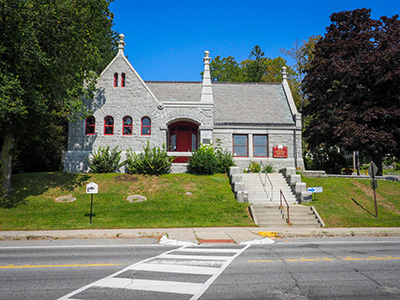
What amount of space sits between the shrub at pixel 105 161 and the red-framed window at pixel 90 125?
205cm

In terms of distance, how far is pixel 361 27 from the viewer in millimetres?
26266

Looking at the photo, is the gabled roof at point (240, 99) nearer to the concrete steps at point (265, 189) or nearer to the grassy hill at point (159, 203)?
the concrete steps at point (265, 189)

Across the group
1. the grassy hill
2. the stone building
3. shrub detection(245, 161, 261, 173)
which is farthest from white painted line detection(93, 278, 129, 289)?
shrub detection(245, 161, 261, 173)

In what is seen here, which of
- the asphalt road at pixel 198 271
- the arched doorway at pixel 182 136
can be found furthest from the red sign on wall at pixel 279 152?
the asphalt road at pixel 198 271

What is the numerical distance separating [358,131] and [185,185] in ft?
48.0

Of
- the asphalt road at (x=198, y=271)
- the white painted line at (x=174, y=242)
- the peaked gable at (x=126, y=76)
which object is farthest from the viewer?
the peaked gable at (x=126, y=76)

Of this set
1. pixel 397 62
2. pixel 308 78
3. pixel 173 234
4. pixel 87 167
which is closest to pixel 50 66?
pixel 87 167

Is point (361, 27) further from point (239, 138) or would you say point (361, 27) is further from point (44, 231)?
point (44, 231)

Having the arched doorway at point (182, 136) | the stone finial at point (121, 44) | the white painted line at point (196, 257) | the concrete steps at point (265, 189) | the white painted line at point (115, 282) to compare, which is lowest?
the white painted line at point (196, 257)

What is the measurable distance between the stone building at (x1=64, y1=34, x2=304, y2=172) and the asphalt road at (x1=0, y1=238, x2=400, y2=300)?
535 inches

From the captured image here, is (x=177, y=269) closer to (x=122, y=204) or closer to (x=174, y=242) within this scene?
(x=174, y=242)

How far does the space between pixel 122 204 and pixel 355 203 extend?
13.9 meters

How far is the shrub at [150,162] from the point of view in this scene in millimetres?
21000

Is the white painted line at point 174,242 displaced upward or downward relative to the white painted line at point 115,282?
downward
